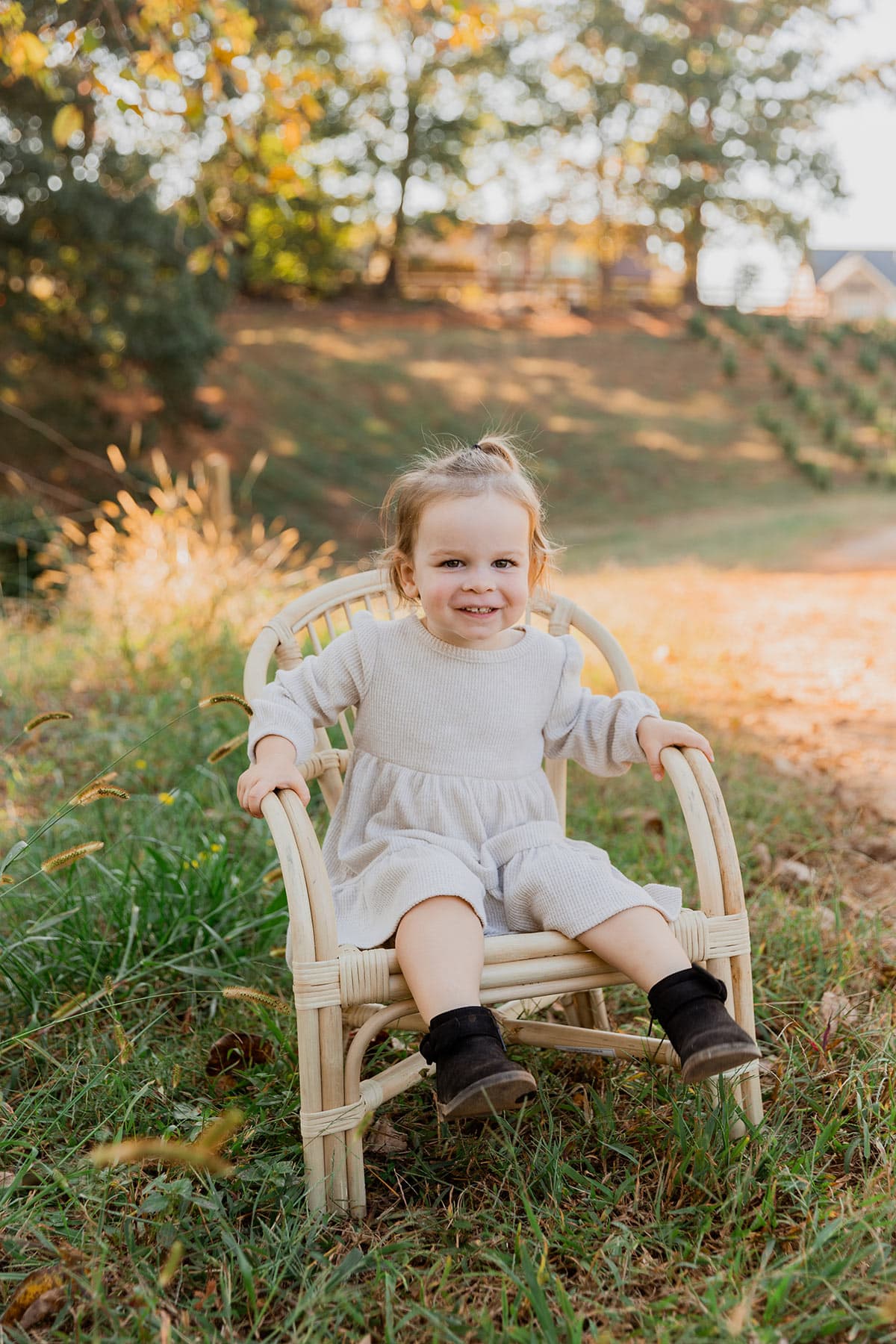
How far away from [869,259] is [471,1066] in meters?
58.5

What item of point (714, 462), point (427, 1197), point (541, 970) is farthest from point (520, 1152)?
point (714, 462)

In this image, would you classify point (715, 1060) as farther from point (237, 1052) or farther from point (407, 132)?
point (407, 132)

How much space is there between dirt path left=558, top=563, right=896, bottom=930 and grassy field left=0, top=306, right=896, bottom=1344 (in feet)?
0.48

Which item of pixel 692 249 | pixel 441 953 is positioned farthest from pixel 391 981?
pixel 692 249

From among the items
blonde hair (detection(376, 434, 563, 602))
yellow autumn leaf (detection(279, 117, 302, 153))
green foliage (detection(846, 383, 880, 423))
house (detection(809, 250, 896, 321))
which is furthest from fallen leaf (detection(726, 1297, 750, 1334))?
house (detection(809, 250, 896, 321))

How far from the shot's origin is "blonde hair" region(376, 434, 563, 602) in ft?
7.14

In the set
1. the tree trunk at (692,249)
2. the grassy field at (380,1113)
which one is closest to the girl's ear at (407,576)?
the grassy field at (380,1113)

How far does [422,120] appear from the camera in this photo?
78.9 ft

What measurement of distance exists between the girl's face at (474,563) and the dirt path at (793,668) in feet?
4.63

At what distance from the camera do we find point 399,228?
24.4m

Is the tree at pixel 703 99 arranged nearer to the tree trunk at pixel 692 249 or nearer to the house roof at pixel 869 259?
the tree trunk at pixel 692 249

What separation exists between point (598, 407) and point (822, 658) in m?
14.5

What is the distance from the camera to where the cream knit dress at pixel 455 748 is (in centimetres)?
206

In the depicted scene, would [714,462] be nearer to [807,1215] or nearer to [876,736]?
[876,736]
